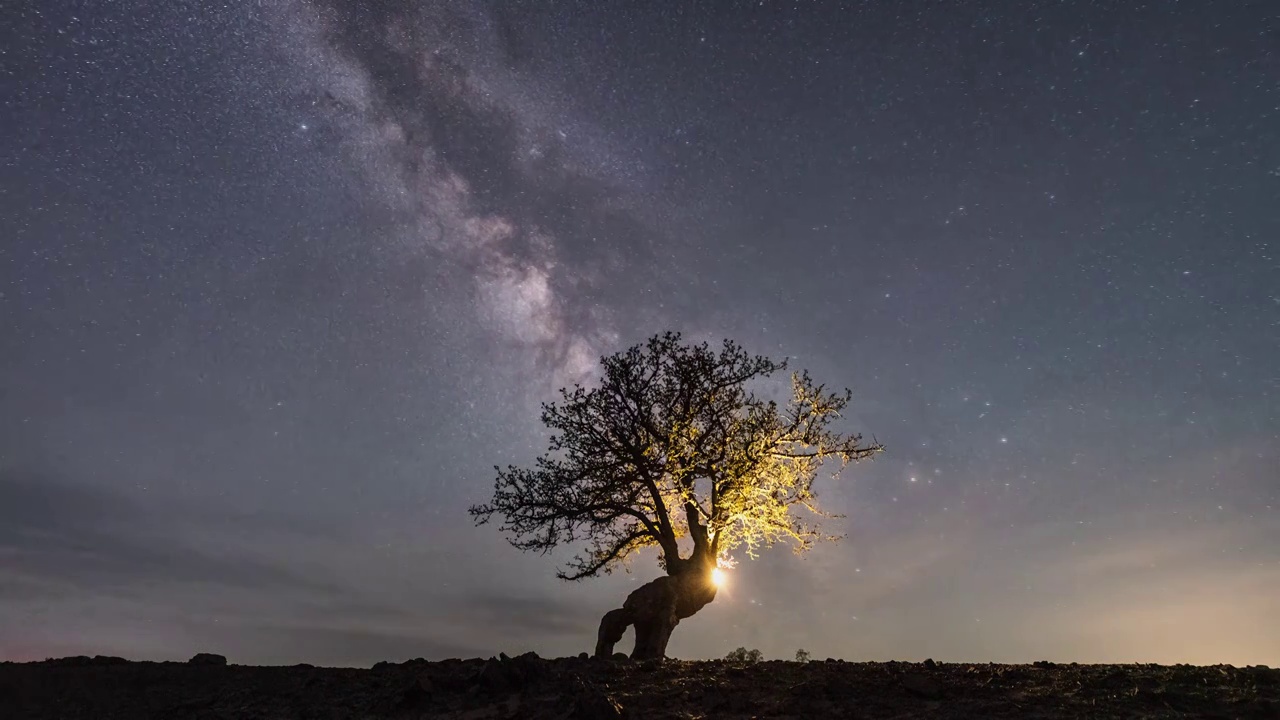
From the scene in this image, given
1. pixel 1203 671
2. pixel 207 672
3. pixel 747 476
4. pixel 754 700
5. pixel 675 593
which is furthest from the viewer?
pixel 747 476

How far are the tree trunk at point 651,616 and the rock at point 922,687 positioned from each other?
35.0 feet

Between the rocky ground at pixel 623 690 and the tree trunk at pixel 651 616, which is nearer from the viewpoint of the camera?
the rocky ground at pixel 623 690

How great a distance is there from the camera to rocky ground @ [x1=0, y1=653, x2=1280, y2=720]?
40.7 feet

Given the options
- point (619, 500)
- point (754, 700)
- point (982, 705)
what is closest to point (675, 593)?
point (619, 500)

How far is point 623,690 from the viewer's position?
14609mm

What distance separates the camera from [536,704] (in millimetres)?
13734

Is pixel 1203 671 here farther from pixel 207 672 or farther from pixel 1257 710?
pixel 207 672

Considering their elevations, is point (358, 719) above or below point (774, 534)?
below

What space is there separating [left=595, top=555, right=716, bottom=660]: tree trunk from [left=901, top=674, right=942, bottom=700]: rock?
1066 cm

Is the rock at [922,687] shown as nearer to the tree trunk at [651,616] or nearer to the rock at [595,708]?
the rock at [595,708]

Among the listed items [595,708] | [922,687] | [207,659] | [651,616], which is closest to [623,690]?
[595,708]

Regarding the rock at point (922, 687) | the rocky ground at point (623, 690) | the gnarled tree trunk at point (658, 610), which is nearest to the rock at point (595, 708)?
the rocky ground at point (623, 690)

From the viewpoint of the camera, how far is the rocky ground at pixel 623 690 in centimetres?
1240

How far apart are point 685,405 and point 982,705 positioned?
15.2 metres
